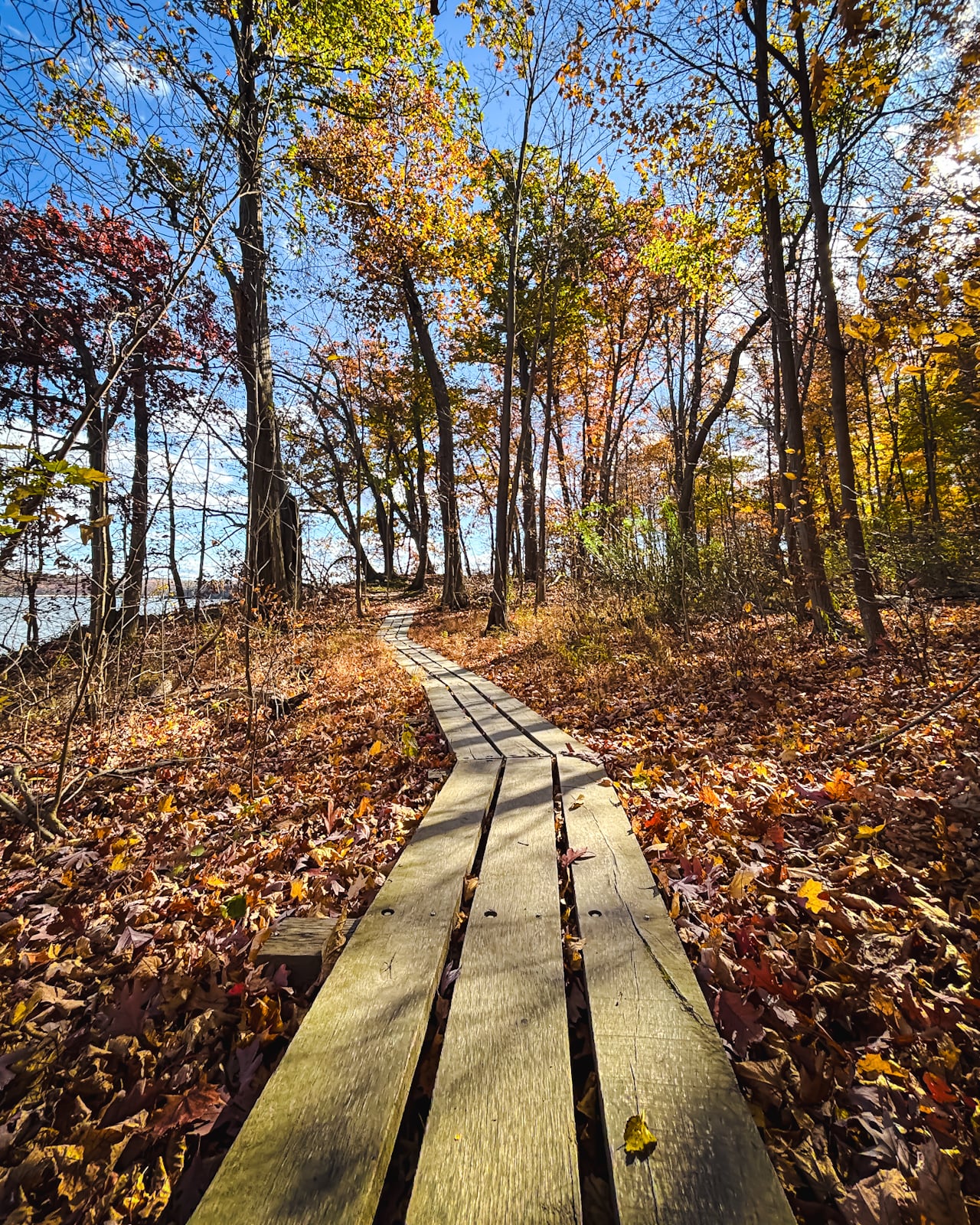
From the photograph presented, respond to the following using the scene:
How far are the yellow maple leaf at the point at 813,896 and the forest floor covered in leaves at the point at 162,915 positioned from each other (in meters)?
1.73

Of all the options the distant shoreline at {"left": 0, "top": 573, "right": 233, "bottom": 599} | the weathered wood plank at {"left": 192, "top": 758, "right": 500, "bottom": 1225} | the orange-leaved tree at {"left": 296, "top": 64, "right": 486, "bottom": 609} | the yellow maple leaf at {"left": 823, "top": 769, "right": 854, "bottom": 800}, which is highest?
the orange-leaved tree at {"left": 296, "top": 64, "right": 486, "bottom": 609}

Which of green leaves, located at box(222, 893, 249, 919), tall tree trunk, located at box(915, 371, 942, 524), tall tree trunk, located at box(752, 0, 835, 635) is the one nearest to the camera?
green leaves, located at box(222, 893, 249, 919)

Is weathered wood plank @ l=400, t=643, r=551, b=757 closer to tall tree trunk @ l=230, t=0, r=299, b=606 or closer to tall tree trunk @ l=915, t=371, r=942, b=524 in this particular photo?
tall tree trunk @ l=230, t=0, r=299, b=606

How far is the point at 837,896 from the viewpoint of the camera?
197cm

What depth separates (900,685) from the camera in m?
4.19

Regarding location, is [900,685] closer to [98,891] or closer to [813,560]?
[813,560]

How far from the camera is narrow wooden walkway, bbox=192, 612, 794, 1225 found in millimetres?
956

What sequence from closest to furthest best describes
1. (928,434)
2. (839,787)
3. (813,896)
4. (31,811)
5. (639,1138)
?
(639,1138)
(813,896)
(839,787)
(31,811)
(928,434)

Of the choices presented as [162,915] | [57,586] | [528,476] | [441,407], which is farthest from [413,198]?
[162,915]

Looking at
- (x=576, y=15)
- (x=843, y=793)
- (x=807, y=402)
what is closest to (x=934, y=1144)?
(x=843, y=793)

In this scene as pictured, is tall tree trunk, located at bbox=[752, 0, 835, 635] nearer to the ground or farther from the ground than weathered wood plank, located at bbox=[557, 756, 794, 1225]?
farther from the ground

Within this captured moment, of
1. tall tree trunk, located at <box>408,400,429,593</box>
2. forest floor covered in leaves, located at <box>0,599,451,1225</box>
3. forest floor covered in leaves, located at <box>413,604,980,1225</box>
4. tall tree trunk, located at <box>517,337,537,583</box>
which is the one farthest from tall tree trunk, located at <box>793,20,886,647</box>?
tall tree trunk, located at <box>408,400,429,593</box>

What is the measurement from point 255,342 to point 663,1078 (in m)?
5.65

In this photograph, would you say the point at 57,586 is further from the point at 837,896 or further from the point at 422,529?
the point at 422,529
